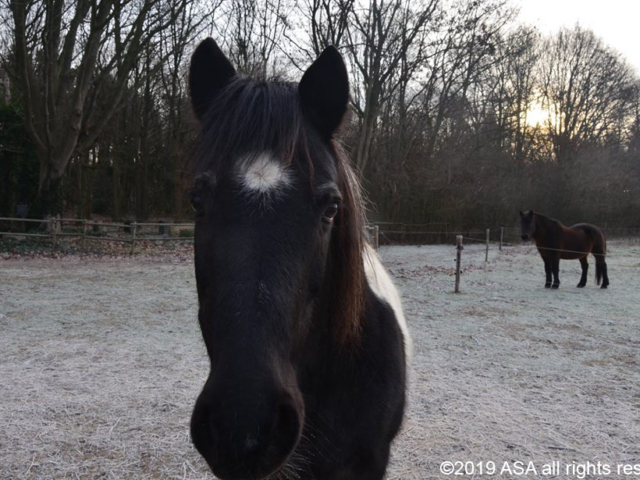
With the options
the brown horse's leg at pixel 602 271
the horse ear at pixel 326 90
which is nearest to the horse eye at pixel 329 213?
the horse ear at pixel 326 90

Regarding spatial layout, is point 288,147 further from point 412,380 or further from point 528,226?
point 528,226

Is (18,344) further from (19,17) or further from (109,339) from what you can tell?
(19,17)

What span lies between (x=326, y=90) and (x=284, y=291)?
0.89 m

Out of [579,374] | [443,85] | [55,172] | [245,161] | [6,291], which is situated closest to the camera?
[245,161]

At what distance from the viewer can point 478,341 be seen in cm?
668

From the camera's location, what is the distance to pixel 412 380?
5.05m

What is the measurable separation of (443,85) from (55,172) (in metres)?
19.8

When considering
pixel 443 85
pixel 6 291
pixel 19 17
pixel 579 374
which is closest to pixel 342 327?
pixel 579 374

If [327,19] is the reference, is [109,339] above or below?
below

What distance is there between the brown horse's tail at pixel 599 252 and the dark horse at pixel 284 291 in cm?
1248

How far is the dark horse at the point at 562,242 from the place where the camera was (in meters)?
12.1

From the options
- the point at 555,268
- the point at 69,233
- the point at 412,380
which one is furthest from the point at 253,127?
the point at 69,233

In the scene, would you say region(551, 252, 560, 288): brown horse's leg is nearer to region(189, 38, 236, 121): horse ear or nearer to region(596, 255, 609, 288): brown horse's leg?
region(596, 255, 609, 288): brown horse's leg

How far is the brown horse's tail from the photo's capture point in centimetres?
1221
